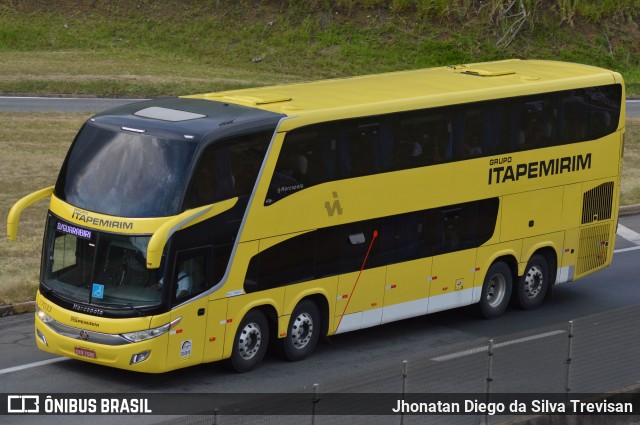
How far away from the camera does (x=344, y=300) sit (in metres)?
18.4

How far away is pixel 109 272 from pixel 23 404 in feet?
6.55

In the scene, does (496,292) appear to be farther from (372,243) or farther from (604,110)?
(604,110)

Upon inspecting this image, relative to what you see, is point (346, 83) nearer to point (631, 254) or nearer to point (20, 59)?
point (631, 254)

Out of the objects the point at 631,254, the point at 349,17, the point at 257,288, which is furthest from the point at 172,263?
the point at 349,17

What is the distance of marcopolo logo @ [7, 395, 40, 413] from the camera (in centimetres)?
1523

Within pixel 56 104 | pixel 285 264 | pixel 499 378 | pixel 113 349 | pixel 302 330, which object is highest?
pixel 285 264

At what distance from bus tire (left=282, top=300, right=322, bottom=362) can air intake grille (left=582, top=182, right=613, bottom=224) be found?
6.29 metres

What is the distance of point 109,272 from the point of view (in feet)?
52.9

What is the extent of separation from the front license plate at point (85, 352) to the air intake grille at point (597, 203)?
978cm

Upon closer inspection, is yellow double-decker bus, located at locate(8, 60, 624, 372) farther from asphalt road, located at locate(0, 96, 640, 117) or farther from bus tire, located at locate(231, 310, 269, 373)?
asphalt road, located at locate(0, 96, 640, 117)

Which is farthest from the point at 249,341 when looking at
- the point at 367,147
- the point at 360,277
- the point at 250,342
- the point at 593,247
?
the point at 593,247

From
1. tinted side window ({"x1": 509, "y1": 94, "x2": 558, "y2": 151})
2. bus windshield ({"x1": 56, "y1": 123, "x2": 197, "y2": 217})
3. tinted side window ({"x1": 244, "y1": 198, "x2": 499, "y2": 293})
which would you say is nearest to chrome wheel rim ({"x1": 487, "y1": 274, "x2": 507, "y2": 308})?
tinted side window ({"x1": 244, "y1": 198, "x2": 499, "y2": 293})

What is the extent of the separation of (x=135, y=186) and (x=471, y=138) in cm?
614

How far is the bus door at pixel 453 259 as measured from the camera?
1964cm
